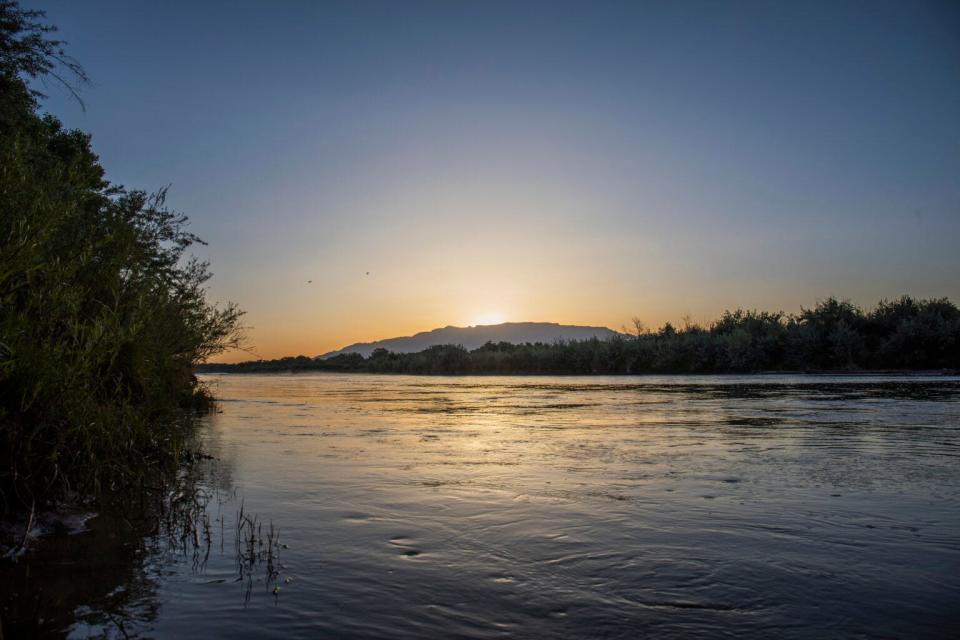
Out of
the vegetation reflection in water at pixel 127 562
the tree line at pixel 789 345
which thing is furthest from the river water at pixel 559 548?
the tree line at pixel 789 345

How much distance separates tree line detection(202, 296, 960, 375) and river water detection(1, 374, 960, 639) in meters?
44.7

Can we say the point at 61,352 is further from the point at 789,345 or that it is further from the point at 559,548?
the point at 789,345

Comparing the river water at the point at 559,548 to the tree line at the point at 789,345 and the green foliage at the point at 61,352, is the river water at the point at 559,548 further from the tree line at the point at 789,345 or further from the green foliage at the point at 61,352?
the tree line at the point at 789,345

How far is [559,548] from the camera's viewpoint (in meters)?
6.10

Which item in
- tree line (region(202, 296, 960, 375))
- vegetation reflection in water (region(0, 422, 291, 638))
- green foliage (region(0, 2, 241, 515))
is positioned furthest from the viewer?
tree line (region(202, 296, 960, 375))

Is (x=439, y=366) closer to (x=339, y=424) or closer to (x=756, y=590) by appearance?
(x=339, y=424)

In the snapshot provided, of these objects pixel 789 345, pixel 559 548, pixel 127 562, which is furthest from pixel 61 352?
pixel 789 345

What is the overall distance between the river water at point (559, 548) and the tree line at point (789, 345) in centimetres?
4474

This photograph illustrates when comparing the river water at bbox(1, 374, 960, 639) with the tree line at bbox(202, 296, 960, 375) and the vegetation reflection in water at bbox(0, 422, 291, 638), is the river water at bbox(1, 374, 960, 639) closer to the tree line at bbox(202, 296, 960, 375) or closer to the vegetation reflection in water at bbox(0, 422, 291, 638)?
the vegetation reflection in water at bbox(0, 422, 291, 638)

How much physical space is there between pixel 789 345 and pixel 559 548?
5784 centimetres

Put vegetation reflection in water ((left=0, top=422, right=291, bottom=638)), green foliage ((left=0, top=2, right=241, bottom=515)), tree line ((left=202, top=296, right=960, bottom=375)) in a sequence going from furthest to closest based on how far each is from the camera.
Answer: tree line ((left=202, top=296, right=960, bottom=375)) → green foliage ((left=0, top=2, right=241, bottom=515)) → vegetation reflection in water ((left=0, top=422, right=291, bottom=638))

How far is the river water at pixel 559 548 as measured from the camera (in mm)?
4402

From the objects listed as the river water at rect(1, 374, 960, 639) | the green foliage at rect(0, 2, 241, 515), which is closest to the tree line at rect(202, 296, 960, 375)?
the river water at rect(1, 374, 960, 639)

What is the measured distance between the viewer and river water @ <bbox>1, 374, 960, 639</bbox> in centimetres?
440
